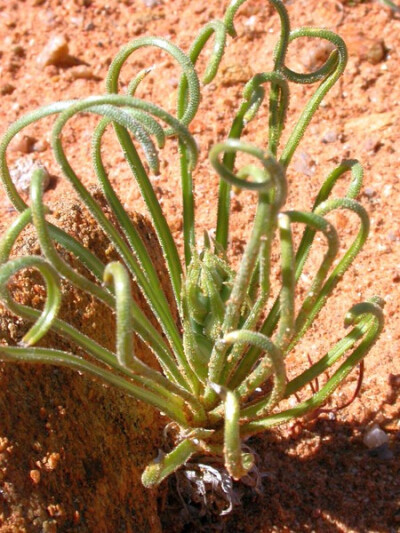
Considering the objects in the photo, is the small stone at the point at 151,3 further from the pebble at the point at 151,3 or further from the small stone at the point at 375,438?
the small stone at the point at 375,438

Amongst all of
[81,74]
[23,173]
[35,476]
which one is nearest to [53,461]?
[35,476]


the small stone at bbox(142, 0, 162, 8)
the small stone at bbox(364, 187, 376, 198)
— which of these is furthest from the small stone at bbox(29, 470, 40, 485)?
the small stone at bbox(142, 0, 162, 8)

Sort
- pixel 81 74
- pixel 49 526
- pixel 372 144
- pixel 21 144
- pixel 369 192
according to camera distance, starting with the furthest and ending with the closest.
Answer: pixel 81 74
pixel 21 144
pixel 372 144
pixel 369 192
pixel 49 526

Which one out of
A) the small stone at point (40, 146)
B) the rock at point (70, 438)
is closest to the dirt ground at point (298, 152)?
the small stone at point (40, 146)

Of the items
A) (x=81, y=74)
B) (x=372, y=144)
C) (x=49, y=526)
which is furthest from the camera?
(x=81, y=74)

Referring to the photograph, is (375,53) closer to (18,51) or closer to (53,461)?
(18,51)

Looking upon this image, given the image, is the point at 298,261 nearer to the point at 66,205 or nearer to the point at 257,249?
the point at 257,249

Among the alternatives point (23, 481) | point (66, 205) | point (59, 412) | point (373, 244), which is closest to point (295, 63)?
point (373, 244)
